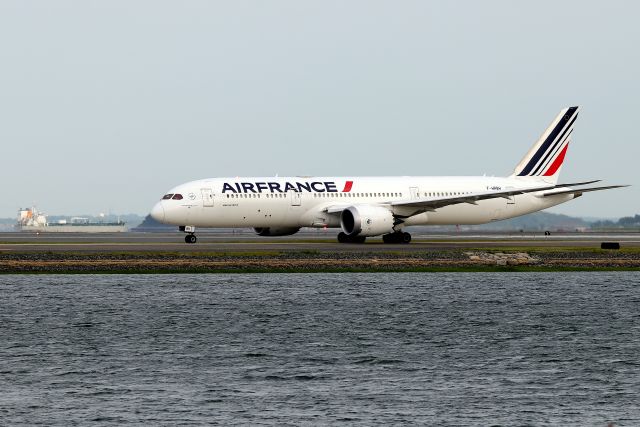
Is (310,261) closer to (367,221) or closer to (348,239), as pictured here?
(367,221)

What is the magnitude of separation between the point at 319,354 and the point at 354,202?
149 ft

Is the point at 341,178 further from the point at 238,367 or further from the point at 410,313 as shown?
the point at 238,367

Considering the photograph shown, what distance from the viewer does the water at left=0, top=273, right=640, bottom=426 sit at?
70.4ft

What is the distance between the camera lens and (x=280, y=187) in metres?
71.8

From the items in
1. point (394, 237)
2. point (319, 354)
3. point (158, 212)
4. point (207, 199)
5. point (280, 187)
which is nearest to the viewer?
point (319, 354)

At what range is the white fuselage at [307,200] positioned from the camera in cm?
7075

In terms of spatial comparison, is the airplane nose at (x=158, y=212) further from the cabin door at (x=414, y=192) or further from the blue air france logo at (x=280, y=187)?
the cabin door at (x=414, y=192)

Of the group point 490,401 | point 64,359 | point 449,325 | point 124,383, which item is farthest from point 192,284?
point 490,401

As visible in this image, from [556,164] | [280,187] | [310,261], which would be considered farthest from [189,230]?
[556,164]

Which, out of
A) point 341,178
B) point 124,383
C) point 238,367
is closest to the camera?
point 124,383

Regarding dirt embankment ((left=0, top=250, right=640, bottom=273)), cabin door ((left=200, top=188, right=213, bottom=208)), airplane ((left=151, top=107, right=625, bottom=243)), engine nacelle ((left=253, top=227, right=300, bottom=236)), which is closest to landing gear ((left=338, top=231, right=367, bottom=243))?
airplane ((left=151, top=107, right=625, bottom=243))

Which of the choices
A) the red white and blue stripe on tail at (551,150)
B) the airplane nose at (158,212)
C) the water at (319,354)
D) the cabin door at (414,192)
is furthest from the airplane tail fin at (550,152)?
the water at (319,354)

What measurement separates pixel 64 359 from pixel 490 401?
1203 centimetres

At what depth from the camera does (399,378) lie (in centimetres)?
2520
